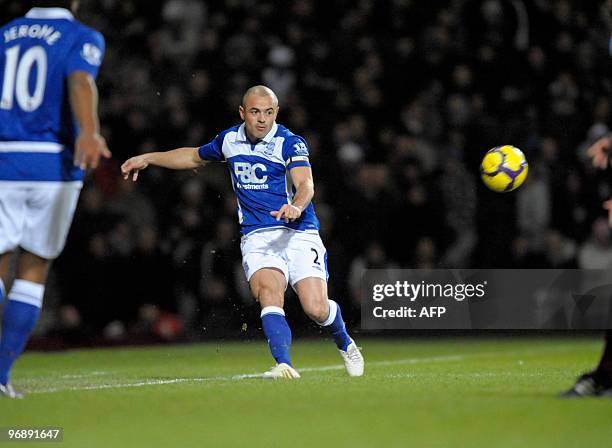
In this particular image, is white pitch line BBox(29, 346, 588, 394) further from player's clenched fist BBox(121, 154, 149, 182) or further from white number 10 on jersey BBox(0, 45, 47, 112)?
white number 10 on jersey BBox(0, 45, 47, 112)

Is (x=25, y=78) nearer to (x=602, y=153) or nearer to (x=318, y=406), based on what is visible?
(x=318, y=406)

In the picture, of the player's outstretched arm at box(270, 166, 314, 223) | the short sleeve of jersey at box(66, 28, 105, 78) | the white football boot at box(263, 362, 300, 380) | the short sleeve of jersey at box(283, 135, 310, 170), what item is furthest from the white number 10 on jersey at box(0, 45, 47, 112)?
the white football boot at box(263, 362, 300, 380)

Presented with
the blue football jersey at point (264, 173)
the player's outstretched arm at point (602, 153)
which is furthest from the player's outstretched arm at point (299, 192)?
the player's outstretched arm at point (602, 153)

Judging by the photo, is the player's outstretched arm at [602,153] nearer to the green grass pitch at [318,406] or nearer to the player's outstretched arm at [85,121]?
the green grass pitch at [318,406]

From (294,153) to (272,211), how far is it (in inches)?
18.6

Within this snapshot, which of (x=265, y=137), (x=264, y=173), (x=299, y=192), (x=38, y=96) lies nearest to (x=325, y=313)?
(x=299, y=192)

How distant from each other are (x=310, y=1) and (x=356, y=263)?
535cm

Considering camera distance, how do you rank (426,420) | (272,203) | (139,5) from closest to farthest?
(426,420) < (272,203) < (139,5)

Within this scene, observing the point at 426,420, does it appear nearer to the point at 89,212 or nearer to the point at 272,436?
the point at 272,436

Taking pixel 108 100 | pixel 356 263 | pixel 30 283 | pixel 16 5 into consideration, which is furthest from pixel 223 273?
pixel 30 283

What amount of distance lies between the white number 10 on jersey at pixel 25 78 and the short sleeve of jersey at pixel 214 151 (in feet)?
8.44

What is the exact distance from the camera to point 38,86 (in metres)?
7.46

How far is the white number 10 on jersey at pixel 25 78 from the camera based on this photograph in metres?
7.44

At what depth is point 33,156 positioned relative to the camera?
7.46 meters
